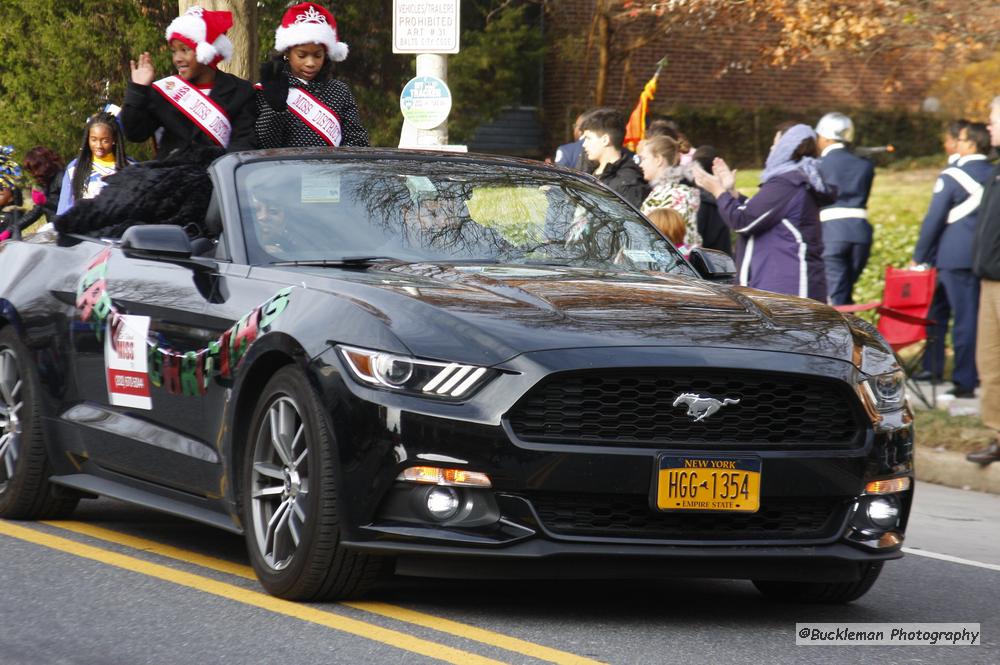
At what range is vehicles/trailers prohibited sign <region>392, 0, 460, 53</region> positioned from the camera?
13.2 meters

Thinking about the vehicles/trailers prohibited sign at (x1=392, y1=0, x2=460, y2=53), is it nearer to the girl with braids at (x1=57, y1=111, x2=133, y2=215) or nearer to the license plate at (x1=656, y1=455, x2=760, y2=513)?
the girl with braids at (x1=57, y1=111, x2=133, y2=215)

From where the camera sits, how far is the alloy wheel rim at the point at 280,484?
579 centimetres

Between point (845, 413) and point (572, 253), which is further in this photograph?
point (572, 253)

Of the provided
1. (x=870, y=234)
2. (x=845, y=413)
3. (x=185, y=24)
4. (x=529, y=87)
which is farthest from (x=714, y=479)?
(x=529, y=87)

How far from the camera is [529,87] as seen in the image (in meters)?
31.5

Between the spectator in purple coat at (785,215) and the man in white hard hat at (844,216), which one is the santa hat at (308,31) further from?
the man in white hard hat at (844,216)

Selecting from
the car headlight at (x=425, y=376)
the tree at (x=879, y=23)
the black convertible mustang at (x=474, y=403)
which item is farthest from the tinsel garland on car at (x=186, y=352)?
the tree at (x=879, y=23)

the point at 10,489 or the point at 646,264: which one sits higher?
the point at 646,264

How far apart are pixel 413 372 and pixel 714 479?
3.15 ft

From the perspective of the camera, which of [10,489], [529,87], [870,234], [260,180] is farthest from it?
[529,87]

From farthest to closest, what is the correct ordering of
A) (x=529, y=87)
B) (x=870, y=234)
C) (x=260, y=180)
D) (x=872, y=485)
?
(x=529, y=87), (x=870, y=234), (x=260, y=180), (x=872, y=485)

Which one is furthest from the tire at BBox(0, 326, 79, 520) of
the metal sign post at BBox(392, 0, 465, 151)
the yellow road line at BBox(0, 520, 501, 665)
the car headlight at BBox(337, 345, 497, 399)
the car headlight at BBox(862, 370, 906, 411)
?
the metal sign post at BBox(392, 0, 465, 151)

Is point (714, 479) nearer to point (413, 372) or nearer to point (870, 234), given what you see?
point (413, 372)

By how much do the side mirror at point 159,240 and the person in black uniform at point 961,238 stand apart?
7.51m
